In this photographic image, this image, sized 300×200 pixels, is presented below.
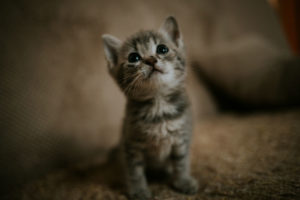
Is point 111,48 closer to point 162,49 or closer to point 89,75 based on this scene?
point 162,49

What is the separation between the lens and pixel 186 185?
894 mm

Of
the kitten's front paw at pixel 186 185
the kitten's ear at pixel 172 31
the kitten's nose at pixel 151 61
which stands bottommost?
the kitten's front paw at pixel 186 185

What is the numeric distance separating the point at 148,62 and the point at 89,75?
0.68 m

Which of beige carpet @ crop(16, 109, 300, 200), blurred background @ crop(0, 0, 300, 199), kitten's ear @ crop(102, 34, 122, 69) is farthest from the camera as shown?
blurred background @ crop(0, 0, 300, 199)

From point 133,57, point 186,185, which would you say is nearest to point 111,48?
point 133,57

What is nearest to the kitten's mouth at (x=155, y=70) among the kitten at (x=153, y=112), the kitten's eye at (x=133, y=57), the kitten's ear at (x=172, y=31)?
the kitten at (x=153, y=112)

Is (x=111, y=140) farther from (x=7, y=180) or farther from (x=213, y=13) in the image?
(x=213, y=13)

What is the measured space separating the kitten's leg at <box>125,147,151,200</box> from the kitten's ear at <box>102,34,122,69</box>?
0.45 meters

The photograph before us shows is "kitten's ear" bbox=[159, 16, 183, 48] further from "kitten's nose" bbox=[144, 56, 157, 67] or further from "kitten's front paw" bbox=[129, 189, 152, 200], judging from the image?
"kitten's front paw" bbox=[129, 189, 152, 200]

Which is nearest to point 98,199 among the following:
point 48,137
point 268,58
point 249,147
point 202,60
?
point 48,137

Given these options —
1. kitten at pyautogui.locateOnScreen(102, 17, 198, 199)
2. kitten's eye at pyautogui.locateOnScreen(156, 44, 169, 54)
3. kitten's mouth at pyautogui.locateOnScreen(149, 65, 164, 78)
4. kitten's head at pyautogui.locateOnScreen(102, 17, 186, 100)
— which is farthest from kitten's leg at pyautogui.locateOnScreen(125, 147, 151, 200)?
kitten's eye at pyautogui.locateOnScreen(156, 44, 169, 54)

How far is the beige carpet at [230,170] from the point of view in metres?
0.80

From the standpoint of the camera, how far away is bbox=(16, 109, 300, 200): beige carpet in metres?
0.80

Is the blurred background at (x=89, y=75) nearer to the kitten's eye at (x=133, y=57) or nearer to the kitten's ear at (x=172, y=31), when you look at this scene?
the kitten's ear at (x=172, y=31)
